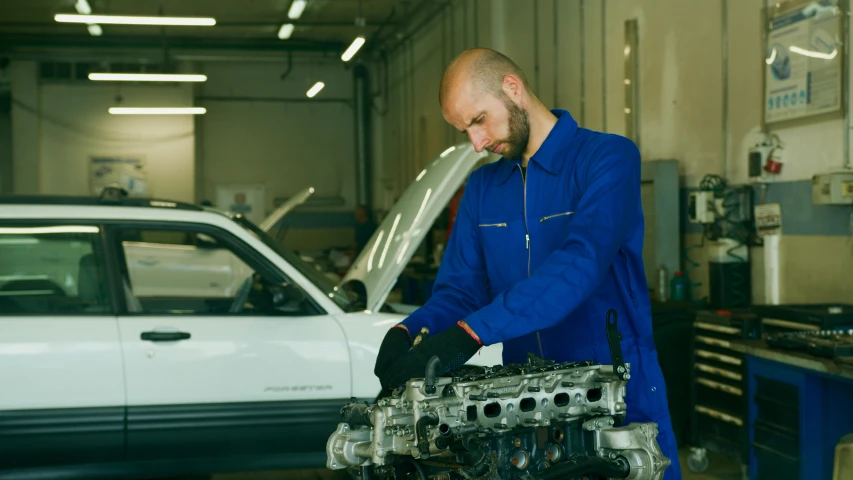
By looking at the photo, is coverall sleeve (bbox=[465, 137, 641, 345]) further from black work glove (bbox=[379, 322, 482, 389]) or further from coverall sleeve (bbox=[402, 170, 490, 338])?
coverall sleeve (bbox=[402, 170, 490, 338])

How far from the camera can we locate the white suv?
377 cm

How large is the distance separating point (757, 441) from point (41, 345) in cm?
317

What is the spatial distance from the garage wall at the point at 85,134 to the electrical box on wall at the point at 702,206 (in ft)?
38.6

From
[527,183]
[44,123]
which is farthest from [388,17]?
[527,183]

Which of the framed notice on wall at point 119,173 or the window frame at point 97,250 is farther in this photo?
the framed notice on wall at point 119,173

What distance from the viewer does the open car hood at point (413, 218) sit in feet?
13.0

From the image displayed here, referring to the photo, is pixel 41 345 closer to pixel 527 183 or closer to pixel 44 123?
pixel 527 183

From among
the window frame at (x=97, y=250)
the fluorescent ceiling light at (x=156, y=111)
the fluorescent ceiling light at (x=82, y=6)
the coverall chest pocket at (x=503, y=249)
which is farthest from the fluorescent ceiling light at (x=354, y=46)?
the coverall chest pocket at (x=503, y=249)

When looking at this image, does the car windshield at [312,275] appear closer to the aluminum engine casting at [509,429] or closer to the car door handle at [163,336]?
the car door handle at [163,336]

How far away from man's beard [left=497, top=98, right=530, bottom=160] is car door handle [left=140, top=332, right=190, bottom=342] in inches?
91.4

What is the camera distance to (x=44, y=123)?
15.4 meters

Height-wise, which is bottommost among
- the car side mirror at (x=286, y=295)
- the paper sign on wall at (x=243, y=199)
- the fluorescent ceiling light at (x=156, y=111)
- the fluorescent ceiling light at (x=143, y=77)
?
the car side mirror at (x=286, y=295)

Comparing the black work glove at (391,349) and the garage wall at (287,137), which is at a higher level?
the garage wall at (287,137)

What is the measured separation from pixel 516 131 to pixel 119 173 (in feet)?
48.7
